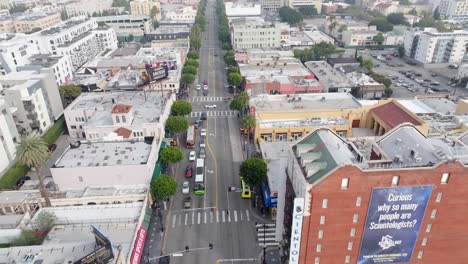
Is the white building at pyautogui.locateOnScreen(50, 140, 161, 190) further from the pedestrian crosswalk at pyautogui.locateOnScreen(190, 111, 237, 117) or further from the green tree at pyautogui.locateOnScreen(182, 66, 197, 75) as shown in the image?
the green tree at pyautogui.locateOnScreen(182, 66, 197, 75)

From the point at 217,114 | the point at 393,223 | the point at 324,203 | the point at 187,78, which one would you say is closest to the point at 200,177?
the point at 324,203

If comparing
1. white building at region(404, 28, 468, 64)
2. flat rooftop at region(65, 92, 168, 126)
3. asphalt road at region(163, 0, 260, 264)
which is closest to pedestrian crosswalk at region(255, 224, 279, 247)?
asphalt road at region(163, 0, 260, 264)

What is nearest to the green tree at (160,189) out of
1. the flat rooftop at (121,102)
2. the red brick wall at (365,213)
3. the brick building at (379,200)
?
the flat rooftop at (121,102)

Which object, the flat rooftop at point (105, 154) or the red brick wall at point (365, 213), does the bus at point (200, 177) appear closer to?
the flat rooftop at point (105, 154)

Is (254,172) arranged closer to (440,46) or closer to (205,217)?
(205,217)

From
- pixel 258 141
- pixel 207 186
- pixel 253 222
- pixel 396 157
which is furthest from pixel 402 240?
pixel 258 141

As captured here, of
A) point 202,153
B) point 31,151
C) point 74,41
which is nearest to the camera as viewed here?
point 31,151

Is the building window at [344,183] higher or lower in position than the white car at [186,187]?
higher
